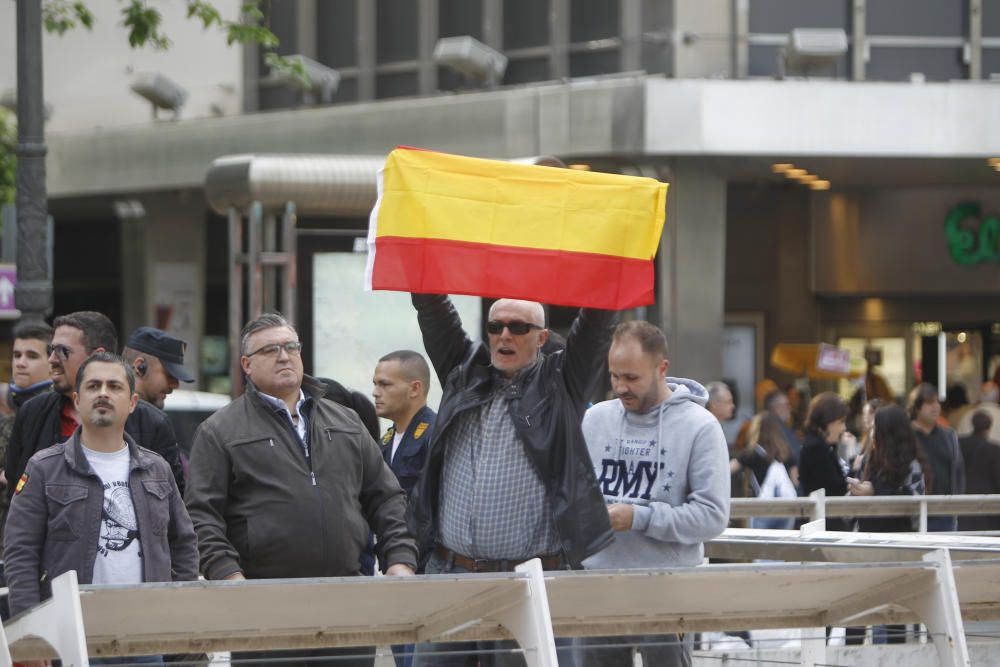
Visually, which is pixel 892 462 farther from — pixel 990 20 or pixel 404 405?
pixel 990 20

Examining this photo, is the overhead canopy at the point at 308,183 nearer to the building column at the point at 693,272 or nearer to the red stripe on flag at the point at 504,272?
the building column at the point at 693,272

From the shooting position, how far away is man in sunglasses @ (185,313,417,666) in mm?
6020

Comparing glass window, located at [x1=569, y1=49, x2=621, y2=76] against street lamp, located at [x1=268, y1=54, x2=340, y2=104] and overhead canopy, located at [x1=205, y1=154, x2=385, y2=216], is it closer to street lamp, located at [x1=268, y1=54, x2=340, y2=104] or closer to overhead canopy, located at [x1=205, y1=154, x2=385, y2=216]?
street lamp, located at [x1=268, y1=54, x2=340, y2=104]

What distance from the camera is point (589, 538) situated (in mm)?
5805

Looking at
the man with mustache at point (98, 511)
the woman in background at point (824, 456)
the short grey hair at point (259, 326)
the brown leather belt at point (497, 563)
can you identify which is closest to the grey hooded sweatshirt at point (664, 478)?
the brown leather belt at point (497, 563)

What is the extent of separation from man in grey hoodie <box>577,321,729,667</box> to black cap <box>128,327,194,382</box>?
229 centimetres

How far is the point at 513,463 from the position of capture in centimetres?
598

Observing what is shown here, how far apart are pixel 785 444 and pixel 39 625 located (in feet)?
28.9

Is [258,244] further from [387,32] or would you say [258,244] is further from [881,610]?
[881,610]

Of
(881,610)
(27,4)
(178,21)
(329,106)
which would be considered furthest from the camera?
(178,21)

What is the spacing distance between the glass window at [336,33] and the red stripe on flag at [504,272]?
17.8 meters

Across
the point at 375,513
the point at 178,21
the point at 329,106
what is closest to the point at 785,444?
the point at 375,513

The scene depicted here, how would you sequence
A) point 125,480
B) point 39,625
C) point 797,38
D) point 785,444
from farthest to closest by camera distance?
1. point 797,38
2. point 785,444
3. point 125,480
4. point 39,625

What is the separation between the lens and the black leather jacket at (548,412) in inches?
229
